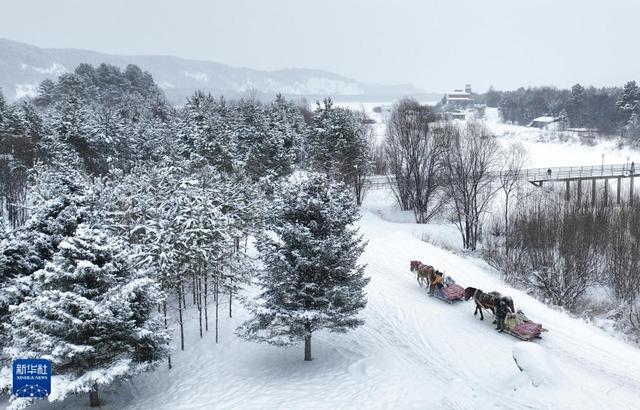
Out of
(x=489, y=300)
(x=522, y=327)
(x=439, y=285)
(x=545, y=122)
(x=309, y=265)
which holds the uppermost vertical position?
(x=545, y=122)

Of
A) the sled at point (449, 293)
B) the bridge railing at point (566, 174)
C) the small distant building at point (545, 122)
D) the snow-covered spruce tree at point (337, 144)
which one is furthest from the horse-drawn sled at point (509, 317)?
the small distant building at point (545, 122)

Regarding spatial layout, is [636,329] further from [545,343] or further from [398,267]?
[398,267]

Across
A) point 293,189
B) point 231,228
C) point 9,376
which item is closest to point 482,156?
point 231,228

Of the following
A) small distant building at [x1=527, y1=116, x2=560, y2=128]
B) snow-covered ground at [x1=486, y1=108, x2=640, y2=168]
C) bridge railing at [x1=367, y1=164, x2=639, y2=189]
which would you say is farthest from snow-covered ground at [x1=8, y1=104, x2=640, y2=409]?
small distant building at [x1=527, y1=116, x2=560, y2=128]

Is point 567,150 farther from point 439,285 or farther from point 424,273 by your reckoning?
point 439,285

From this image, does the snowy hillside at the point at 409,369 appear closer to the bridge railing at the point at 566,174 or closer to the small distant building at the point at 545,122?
the bridge railing at the point at 566,174

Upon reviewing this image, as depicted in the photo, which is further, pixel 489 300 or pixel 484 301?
pixel 484 301

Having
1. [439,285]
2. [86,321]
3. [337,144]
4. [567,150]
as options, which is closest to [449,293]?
[439,285]
